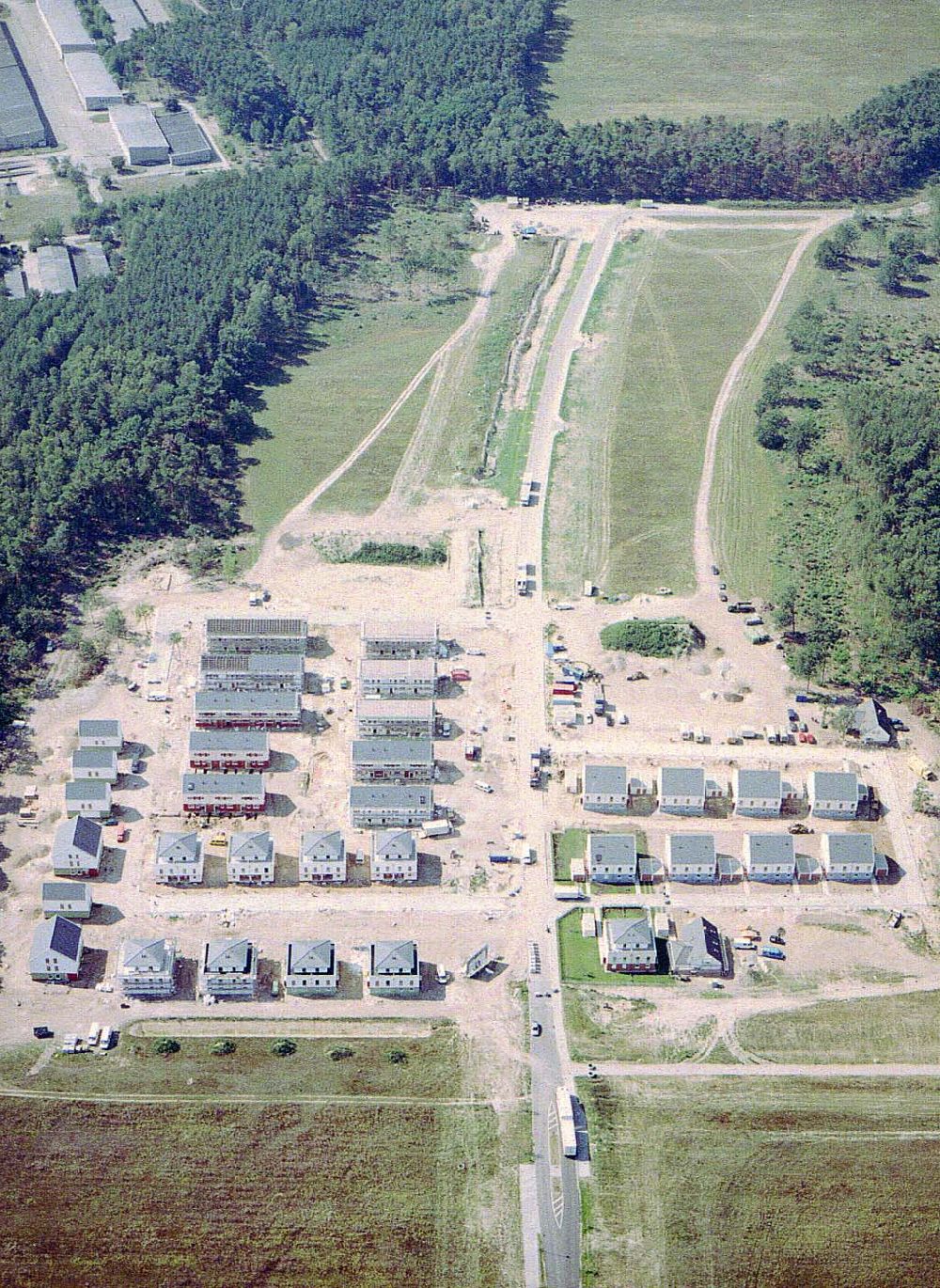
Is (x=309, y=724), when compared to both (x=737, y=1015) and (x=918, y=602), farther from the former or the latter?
(x=918, y=602)

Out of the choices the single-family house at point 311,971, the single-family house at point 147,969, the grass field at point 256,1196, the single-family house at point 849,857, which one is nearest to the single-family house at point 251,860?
the single-family house at point 311,971

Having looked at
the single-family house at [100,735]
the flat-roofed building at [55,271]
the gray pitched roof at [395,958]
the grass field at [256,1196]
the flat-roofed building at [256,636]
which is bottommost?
the grass field at [256,1196]

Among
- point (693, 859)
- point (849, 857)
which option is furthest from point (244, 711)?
point (849, 857)

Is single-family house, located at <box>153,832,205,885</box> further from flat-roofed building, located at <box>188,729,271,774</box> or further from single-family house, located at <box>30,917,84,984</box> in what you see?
flat-roofed building, located at <box>188,729,271,774</box>

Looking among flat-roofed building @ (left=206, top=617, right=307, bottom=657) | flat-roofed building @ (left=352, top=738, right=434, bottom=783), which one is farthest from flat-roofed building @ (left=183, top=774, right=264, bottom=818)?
flat-roofed building @ (left=206, top=617, right=307, bottom=657)

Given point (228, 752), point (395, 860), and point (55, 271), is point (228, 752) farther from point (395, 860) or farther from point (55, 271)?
point (55, 271)

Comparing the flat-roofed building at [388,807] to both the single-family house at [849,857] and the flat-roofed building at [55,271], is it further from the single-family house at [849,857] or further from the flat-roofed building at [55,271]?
the flat-roofed building at [55,271]

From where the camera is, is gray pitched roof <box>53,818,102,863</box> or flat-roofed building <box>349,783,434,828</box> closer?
gray pitched roof <box>53,818,102,863</box>
